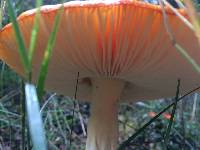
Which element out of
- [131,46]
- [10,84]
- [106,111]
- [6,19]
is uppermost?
[6,19]

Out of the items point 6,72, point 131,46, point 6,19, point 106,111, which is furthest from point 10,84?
point 131,46

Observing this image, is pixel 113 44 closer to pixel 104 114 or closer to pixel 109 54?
pixel 109 54

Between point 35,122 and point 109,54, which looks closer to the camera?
point 35,122

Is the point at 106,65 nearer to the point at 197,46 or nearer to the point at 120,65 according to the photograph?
the point at 120,65

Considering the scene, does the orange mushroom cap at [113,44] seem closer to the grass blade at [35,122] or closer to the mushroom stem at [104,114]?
the mushroom stem at [104,114]

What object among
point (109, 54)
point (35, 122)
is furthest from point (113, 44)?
point (35, 122)

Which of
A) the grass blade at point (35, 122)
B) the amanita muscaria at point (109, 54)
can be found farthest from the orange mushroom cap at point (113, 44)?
the grass blade at point (35, 122)
